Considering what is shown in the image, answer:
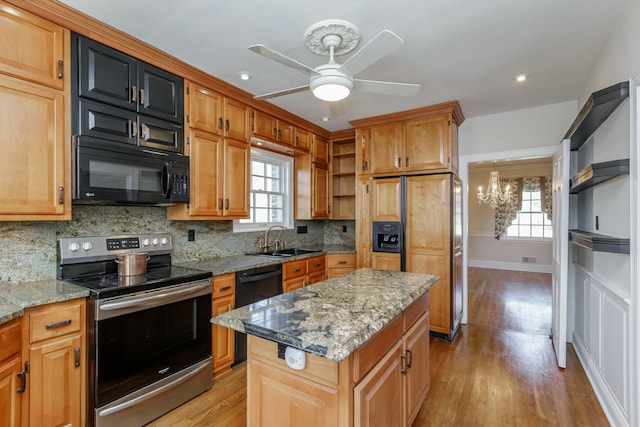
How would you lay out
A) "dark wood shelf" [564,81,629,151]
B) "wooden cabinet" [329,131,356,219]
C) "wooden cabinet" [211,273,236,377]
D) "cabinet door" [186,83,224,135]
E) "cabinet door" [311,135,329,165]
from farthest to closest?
"wooden cabinet" [329,131,356,219] → "cabinet door" [311,135,329,165] → "cabinet door" [186,83,224,135] → "wooden cabinet" [211,273,236,377] → "dark wood shelf" [564,81,629,151]

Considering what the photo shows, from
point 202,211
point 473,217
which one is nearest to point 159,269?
point 202,211

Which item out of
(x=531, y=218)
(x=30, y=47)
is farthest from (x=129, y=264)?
(x=531, y=218)

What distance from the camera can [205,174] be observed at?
279 centimetres

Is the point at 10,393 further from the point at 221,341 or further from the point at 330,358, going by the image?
the point at 330,358

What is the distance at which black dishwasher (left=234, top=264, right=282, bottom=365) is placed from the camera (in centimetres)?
277

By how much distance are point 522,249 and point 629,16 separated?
22.2 feet

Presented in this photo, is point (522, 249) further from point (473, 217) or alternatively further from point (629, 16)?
point (629, 16)

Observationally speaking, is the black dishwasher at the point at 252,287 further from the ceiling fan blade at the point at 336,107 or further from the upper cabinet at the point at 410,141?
the upper cabinet at the point at 410,141

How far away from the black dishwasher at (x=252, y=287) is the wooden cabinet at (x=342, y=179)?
1.74 m

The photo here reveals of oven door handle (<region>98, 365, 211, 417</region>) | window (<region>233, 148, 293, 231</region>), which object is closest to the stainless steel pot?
oven door handle (<region>98, 365, 211, 417</region>)

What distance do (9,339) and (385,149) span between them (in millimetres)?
3571

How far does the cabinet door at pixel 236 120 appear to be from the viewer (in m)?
2.98

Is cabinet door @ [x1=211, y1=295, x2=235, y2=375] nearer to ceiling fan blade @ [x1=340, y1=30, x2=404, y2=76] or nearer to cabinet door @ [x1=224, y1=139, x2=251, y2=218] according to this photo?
cabinet door @ [x1=224, y1=139, x2=251, y2=218]

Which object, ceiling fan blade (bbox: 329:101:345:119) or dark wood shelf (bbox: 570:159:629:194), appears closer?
dark wood shelf (bbox: 570:159:629:194)
